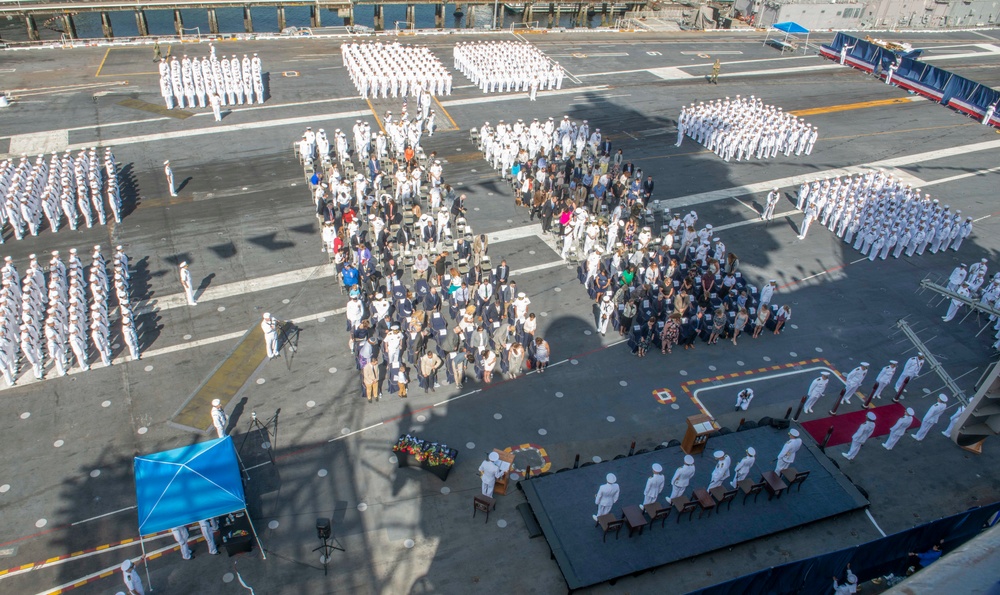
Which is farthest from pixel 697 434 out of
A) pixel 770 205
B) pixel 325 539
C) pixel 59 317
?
pixel 59 317

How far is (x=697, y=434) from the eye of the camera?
1599 cm

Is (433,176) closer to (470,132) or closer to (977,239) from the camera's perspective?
(470,132)

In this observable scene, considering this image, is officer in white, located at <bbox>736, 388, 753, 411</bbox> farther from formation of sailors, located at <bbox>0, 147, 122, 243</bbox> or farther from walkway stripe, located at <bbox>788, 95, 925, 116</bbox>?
walkway stripe, located at <bbox>788, 95, 925, 116</bbox>

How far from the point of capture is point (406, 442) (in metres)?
15.7

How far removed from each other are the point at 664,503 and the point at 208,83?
3233 cm

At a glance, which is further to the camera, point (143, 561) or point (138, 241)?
point (138, 241)

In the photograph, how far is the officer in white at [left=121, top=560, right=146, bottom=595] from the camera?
39.4 ft

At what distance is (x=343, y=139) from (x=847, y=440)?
2276 centimetres

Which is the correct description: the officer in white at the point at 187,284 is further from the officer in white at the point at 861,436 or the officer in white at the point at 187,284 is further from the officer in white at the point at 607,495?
the officer in white at the point at 861,436

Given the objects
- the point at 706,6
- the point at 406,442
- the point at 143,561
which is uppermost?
the point at 706,6

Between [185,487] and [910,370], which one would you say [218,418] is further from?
[910,370]

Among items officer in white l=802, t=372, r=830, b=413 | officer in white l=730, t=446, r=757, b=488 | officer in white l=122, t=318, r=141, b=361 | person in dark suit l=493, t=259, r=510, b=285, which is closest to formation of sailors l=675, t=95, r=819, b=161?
person in dark suit l=493, t=259, r=510, b=285

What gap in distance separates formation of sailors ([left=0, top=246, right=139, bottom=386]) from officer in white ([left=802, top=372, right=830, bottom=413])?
18.7m

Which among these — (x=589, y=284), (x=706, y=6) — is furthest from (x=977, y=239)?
(x=706, y=6)
